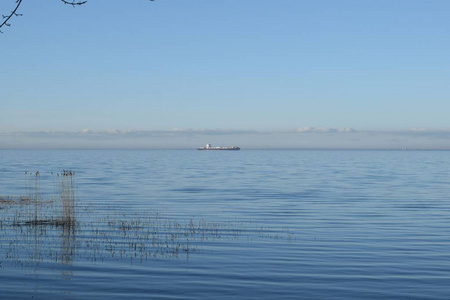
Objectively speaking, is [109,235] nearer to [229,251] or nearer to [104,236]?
[104,236]

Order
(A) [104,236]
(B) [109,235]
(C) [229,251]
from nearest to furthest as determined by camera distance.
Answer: (C) [229,251], (A) [104,236], (B) [109,235]

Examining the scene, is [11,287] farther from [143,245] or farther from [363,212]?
[363,212]

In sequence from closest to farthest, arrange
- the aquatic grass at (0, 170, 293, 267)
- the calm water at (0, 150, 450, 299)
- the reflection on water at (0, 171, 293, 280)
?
the calm water at (0, 150, 450, 299)
the reflection on water at (0, 171, 293, 280)
the aquatic grass at (0, 170, 293, 267)

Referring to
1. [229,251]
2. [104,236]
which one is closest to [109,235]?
[104,236]

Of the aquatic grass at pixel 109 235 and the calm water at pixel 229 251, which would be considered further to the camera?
the aquatic grass at pixel 109 235

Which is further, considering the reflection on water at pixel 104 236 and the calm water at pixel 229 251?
the reflection on water at pixel 104 236

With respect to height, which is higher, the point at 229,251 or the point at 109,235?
the point at 109,235

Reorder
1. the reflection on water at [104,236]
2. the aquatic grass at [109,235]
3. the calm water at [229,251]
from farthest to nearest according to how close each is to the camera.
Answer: the aquatic grass at [109,235] → the reflection on water at [104,236] → the calm water at [229,251]

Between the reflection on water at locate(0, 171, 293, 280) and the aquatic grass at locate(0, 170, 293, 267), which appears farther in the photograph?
the aquatic grass at locate(0, 170, 293, 267)

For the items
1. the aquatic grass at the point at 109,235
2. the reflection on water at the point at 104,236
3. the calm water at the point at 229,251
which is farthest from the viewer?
the aquatic grass at the point at 109,235

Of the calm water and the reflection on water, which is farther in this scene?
the reflection on water

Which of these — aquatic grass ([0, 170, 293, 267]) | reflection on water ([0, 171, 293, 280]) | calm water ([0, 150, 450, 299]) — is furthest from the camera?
aquatic grass ([0, 170, 293, 267])

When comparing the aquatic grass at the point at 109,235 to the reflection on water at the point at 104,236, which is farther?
the aquatic grass at the point at 109,235

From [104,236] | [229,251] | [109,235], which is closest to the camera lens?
[229,251]
